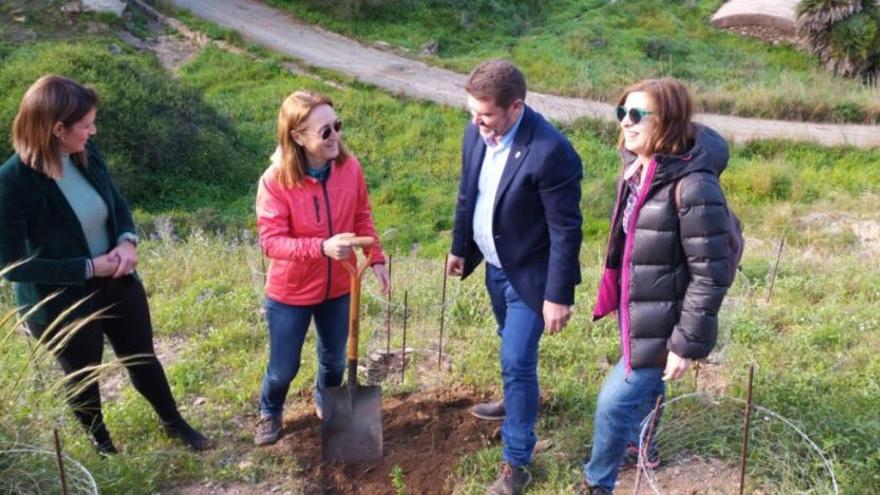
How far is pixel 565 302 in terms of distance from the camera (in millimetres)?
3117

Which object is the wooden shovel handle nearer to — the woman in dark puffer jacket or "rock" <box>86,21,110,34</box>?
the woman in dark puffer jacket

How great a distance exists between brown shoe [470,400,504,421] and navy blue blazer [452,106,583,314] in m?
0.81

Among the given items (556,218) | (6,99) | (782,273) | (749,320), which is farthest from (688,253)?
(6,99)

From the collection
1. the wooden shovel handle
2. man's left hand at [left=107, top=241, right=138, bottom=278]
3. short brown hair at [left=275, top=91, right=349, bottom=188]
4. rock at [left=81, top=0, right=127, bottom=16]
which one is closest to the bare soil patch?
the wooden shovel handle

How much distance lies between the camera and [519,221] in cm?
321

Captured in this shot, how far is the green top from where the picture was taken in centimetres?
317

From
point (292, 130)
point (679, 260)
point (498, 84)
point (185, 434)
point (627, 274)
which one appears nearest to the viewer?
point (679, 260)

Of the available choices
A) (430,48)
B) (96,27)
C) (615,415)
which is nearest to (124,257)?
(615,415)

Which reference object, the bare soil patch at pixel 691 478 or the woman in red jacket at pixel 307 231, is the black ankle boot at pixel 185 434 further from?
the bare soil patch at pixel 691 478

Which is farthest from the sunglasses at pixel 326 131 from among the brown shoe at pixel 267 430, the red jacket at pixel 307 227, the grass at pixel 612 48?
the grass at pixel 612 48

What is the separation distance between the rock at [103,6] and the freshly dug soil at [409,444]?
17245mm

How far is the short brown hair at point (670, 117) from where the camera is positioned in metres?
2.69

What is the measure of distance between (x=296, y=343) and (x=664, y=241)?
5.31ft

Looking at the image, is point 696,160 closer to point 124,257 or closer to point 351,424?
point 351,424
